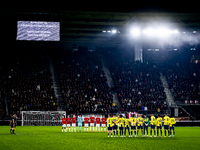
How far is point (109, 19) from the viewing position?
131 feet

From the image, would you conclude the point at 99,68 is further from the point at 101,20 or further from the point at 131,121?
the point at 131,121

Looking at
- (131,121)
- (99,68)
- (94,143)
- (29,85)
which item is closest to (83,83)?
(99,68)

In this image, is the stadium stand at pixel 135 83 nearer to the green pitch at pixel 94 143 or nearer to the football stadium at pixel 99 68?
the football stadium at pixel 99 68

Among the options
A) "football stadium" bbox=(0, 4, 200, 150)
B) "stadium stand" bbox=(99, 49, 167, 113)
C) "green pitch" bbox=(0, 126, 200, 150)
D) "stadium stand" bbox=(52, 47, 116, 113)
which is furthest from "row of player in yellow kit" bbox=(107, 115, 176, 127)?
"stadium stand" bbox=(99, 49, 167, 113)

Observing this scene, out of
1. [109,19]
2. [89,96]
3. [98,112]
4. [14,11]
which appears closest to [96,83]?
[89,96]

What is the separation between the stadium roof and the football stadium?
0.42ft

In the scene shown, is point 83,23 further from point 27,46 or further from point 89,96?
point 27,46

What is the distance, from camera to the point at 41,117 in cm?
3578

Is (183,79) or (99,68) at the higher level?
(99,68)

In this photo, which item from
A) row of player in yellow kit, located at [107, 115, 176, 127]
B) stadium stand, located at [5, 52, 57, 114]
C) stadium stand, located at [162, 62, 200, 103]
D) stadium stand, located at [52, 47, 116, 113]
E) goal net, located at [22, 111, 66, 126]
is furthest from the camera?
stadium stand, located at [162, 62, 200, 103]

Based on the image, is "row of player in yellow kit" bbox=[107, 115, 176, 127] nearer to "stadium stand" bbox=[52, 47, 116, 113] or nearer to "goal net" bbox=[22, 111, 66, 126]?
"goal net" bbox=[22, 111, 66, 126]

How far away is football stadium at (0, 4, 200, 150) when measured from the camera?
3338 centimetres

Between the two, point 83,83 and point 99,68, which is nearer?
point 83,83

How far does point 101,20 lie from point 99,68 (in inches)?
366
